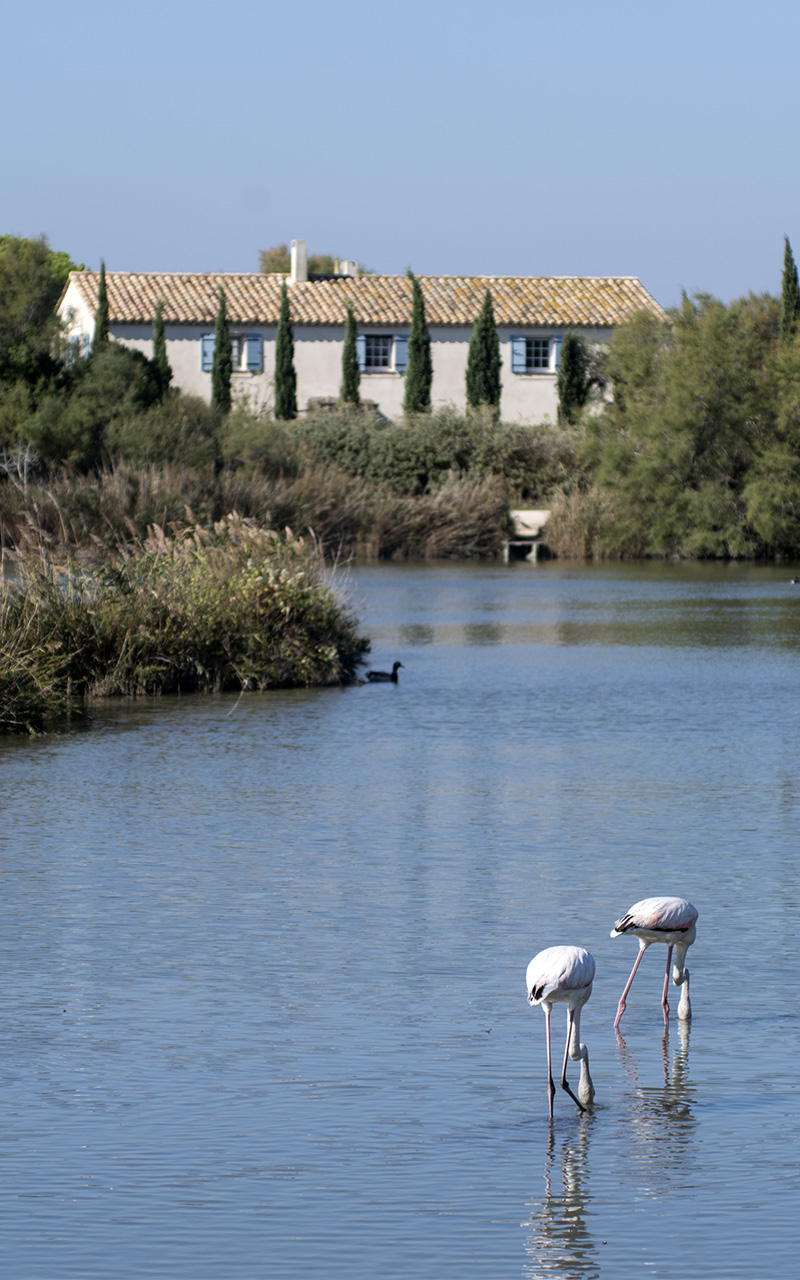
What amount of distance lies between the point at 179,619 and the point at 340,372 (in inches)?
2208

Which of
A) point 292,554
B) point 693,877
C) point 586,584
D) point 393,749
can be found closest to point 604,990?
point 693,877

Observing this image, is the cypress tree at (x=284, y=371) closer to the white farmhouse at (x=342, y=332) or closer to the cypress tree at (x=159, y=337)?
the white farmhouse at (x=342, y=332)

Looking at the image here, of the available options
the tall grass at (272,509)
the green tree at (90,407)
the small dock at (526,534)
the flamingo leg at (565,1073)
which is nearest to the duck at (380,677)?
the tall grass at (272,509)

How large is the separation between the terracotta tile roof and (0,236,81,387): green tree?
27449 millimetres

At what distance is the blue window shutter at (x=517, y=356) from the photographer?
249 ft

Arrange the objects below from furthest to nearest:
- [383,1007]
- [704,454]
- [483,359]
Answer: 1. [483,359]
2. [704,454]
3. [383,1007]

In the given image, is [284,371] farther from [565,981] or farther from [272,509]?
[565,981]

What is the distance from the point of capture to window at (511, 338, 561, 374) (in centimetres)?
7606

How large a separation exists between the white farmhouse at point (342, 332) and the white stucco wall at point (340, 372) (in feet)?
0.13

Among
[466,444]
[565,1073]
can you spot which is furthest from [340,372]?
[565,1073]

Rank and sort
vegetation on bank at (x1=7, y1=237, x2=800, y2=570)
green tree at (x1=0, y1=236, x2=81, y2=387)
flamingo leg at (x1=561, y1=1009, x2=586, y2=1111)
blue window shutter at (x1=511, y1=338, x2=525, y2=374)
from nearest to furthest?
flamingo leg at (x1=561, y1=1009, x2=586, y2=1111) < vegetation on bank at (x1=7, y1=237, x2=800, y2=570) < green tree at (x1=0, y1=236, x2=81, y2=387) < blue window shutter at (x1=511, y1=338, x2=525, y2=374)

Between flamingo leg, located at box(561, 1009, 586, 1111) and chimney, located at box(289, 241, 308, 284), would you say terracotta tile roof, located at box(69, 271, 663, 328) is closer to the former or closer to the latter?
chimney, located at box(289, 241, 308, 284)

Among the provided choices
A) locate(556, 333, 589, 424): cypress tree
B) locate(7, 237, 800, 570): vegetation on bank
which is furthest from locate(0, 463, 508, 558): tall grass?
locate(556, 333, 589, 424): cypress tree

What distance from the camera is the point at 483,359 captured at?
241 feet
